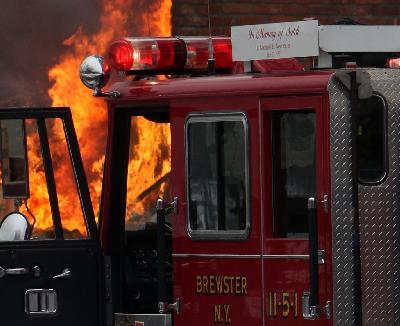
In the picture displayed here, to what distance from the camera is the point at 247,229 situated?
6.78 m

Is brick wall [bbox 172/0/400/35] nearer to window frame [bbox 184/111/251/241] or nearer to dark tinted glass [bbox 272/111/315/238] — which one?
window frame [bbox 184/111/251/241]

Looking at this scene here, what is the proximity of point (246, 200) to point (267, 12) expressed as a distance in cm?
630

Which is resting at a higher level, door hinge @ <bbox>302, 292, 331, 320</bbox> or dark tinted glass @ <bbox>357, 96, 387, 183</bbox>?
dark tinted glass @ <bbox>357, 96, 387, 183</bbox>

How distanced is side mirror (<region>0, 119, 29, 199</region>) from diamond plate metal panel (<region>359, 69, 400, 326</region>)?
1.73 meters

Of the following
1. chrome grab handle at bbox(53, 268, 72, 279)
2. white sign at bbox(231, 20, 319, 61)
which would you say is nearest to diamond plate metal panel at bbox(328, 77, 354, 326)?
white sign at bbox(231, 20, 319, 61)

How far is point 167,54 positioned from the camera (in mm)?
7445

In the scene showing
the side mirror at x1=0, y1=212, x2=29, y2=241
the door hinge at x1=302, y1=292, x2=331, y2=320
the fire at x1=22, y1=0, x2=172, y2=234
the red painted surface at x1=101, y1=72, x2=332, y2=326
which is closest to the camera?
the door hinge at x1=302, y1=292, x2=331, y2=320

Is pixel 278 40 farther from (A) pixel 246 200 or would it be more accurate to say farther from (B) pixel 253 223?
(B) pixel 253 223

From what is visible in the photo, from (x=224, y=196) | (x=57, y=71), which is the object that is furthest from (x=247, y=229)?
(x=57, y=71)

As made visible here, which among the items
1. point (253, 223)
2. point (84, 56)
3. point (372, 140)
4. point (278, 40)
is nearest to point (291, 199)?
point (253, 223)

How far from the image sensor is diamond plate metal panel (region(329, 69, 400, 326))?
21.6 feet

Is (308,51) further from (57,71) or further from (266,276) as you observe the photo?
(57,71)

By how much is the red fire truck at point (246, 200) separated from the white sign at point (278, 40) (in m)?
0.01

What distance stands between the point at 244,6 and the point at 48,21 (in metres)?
1.86
